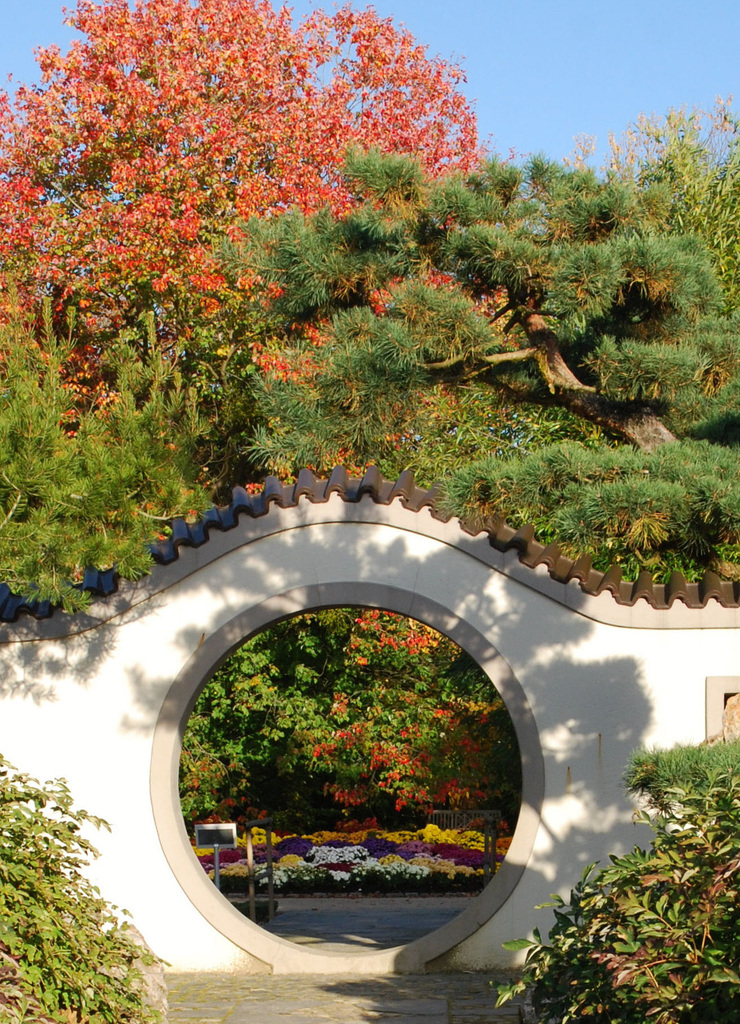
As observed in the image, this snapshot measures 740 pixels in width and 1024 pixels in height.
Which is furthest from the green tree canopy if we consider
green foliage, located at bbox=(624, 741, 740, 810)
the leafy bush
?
the leafy bush

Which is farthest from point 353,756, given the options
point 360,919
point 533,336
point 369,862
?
point 533,336

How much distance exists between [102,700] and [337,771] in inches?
313

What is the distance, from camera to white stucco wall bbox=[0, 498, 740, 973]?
714cm

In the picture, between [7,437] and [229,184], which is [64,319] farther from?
[7,437]

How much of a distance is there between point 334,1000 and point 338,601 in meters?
2.39

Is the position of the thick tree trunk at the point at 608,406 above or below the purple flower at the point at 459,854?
above

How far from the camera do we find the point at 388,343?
6359 millimetres

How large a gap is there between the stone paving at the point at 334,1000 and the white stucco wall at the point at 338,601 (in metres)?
0.21

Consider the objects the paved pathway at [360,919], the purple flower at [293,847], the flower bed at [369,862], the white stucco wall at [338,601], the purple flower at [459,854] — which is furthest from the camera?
the purple flower at [293,847]

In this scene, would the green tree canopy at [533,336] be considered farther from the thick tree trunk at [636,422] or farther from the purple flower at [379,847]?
the purple flower at [379,847]

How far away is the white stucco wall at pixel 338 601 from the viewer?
23.4 feet

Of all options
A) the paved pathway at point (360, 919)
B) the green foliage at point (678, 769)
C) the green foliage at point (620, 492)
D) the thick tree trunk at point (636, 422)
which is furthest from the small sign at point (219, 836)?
the green foliage at point (678, 769)

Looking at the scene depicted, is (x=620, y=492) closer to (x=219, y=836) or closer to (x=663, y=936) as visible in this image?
(x=663, y=936)

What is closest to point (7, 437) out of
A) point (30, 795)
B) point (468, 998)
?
point (30, 795)
